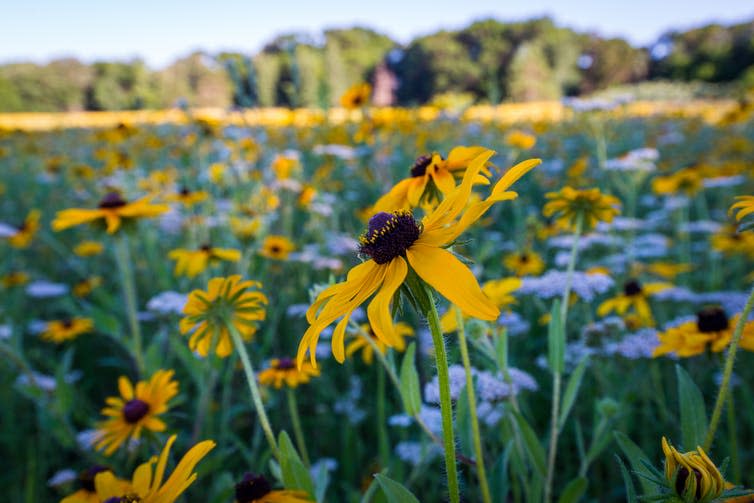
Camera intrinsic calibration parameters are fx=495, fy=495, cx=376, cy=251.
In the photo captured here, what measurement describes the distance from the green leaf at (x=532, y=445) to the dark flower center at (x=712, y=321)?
1.73 feet

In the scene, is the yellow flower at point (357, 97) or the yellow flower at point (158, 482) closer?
the yellow flower at point (158, 482)

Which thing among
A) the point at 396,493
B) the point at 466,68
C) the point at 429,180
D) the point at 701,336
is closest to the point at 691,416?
the point at 701,336

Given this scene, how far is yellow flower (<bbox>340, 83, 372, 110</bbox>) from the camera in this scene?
280cm

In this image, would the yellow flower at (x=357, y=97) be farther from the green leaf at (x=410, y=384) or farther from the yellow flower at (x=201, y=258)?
the green leaf at (x=410, y=384)

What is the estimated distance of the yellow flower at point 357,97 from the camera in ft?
9.19

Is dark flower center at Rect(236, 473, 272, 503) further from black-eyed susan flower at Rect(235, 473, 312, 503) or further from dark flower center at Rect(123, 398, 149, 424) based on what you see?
dark flower center at Rect(123, 398, 149, 424)

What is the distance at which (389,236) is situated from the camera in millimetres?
676

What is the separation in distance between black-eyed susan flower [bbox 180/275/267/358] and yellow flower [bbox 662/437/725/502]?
78cm

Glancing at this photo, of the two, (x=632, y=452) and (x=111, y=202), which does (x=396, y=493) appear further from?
(x=111, y=202)

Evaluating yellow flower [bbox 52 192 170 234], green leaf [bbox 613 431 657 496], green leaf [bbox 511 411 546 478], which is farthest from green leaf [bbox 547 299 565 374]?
yellow flower [bbox 52 192 170 234]

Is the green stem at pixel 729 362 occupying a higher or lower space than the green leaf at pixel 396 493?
higher

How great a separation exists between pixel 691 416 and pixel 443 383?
47cm

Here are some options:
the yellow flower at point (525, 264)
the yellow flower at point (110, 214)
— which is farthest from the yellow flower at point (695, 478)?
the yellow flower at point (110, 214)

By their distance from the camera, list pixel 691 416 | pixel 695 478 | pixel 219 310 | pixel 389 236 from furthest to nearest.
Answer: pixel 219 310
pixel 691 416
pixel 389 236
pixel 695 478
